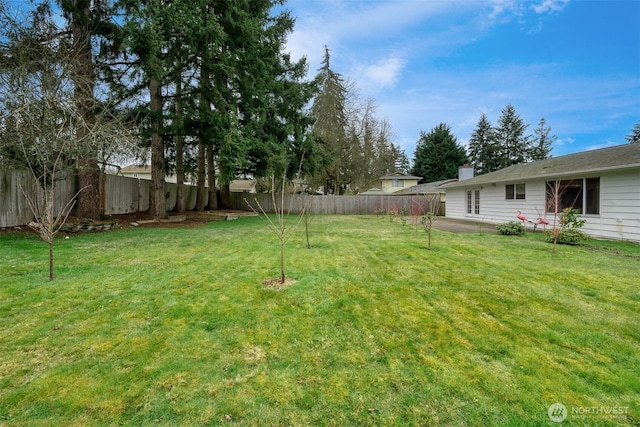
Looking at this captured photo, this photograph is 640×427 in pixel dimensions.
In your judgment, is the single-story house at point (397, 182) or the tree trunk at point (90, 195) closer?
the tree trunk at point (90, 195)

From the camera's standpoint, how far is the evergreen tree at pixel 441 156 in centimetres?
3384

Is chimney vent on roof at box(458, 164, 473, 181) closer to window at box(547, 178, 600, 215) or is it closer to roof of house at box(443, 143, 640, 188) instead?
roof of house at box(443, 143, 640, 188)

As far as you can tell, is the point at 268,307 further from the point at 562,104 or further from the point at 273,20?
the point at 562,104

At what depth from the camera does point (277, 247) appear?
7.04 metres

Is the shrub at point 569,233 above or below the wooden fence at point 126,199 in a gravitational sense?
below

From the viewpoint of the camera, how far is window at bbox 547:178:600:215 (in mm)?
9070

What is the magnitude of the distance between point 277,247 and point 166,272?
273cm

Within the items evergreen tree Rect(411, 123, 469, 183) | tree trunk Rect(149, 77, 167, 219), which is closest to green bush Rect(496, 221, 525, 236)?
tree trunk Rect(149, 77, 167, 219)

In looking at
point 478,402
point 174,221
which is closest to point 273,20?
point 174,221

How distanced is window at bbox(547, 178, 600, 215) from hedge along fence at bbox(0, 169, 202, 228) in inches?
544

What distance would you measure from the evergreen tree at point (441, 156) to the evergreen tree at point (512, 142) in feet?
22.1

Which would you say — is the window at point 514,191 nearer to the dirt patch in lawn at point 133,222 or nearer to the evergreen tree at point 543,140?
the dirt patch in lawn at point 133,222

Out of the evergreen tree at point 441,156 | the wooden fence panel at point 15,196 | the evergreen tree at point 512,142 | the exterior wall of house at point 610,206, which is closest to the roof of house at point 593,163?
the exterior wall of house at point 610,206

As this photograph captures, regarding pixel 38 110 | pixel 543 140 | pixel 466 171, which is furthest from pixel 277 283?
pixel 543 140
